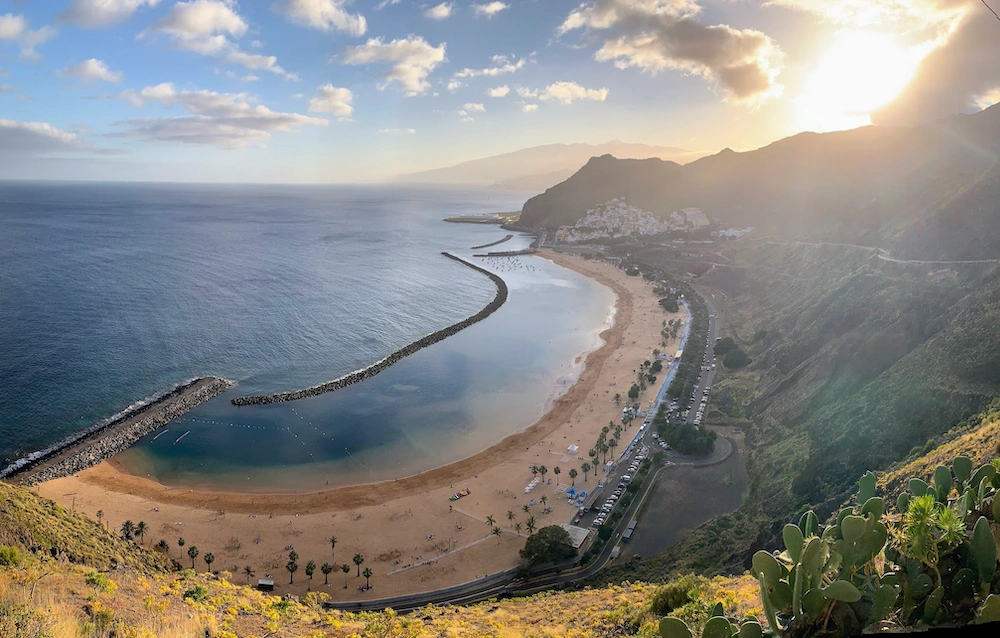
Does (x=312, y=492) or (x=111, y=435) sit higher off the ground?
(x=111, y=435)

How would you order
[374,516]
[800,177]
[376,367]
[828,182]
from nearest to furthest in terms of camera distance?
[374,516], [376,367], [828,182], [800,177]

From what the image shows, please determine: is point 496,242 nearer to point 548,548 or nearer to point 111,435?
point 111,435

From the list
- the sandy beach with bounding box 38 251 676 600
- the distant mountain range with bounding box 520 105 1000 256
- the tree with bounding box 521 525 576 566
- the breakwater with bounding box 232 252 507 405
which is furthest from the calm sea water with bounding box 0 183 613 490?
the distant mountain range with bounding box 520 105 1000 256

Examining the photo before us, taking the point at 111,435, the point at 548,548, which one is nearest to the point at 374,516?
the point at 548,548

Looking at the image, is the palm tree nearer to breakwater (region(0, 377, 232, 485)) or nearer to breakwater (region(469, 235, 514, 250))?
breakwater (region(0, 377, 232, 485))

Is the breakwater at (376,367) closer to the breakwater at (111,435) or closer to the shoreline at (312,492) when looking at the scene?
the breakwater at (111,435)

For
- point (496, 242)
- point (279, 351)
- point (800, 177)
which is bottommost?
point (279, 351)

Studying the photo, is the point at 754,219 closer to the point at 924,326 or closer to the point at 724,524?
the point at 924,326

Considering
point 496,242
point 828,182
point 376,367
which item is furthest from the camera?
point 496,242
